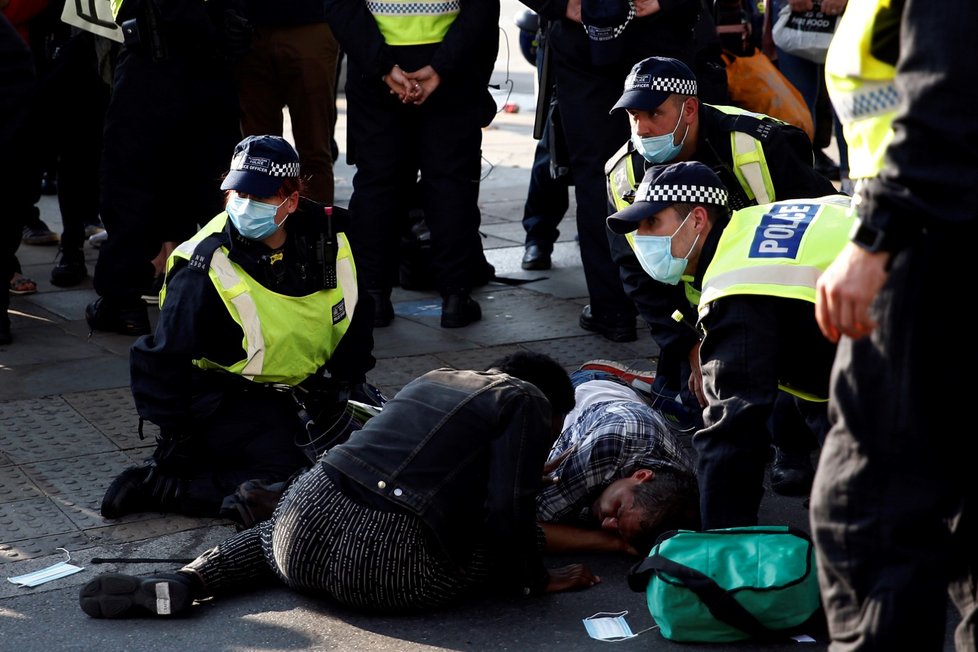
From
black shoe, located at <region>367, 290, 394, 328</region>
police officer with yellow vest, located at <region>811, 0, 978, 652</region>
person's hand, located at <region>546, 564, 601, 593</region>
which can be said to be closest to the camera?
police officer with yellow vest, located at <region>811, 0, 978, 652</region>

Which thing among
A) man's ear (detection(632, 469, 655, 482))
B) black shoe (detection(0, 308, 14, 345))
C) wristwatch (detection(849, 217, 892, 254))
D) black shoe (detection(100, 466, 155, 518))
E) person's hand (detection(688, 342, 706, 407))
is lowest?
black shoe (detection(0, 308, 14, 345))

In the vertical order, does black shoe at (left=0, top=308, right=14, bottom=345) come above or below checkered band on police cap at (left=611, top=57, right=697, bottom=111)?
below

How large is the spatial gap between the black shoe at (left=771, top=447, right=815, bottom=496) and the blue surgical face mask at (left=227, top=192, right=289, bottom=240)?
1.74m

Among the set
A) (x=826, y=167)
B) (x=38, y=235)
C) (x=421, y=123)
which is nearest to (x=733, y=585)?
(x=421, y=123)

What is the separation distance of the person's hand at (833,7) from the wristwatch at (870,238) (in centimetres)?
496

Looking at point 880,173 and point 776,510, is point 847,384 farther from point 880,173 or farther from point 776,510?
point 776,510

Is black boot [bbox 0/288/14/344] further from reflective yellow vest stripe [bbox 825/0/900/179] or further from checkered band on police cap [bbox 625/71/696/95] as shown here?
reflective yellow vest stripe [bbox 825/0/900/179]

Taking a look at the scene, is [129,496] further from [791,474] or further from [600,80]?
[600,80]

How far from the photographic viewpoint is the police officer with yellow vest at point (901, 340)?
2236 mm

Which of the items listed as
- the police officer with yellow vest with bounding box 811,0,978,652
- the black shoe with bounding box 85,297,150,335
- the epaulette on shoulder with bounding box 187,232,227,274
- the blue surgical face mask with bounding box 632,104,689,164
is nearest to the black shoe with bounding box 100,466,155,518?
the epaulette on shoulder with bounding box 187,232,227,274

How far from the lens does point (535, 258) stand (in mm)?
7230

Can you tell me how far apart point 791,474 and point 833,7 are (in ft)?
10.8

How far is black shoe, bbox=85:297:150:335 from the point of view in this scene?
5.97 meters

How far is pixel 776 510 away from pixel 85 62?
4.02 metres
